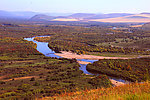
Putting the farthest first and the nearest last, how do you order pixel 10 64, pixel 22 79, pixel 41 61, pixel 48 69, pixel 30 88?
pixel 41 61, pixel 10 64, pixel 48 69, pixel 22 79, pixel 30 88

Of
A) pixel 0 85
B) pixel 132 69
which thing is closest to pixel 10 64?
pixel 0 85

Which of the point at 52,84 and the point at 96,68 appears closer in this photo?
the point at 52,84

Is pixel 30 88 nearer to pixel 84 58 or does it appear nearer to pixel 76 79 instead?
pixel 76 79

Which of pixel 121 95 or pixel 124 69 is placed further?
pixel 124 69

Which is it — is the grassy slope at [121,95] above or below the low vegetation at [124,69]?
above

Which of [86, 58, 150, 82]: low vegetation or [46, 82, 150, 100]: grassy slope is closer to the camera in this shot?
[46, 82, 150, 100]: grassy slope

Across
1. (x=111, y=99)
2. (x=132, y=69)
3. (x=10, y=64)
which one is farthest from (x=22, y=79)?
(x=111, y=99)

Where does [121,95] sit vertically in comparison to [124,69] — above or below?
above

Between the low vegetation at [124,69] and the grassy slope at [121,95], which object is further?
the low vegetation at [124,69]

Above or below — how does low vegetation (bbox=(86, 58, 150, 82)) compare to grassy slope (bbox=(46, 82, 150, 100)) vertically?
below

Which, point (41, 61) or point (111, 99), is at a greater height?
point (111, 99)

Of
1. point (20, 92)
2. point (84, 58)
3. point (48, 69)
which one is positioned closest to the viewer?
point (20, 92)
